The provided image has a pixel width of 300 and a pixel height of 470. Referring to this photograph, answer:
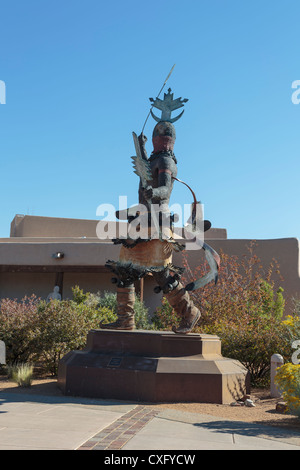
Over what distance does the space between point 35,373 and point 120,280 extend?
394 centimetres

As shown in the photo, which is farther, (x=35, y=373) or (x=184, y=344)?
(x=35, y=373)

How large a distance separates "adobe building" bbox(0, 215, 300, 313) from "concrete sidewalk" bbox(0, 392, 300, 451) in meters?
11.6

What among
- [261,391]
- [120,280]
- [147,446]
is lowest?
[261,391]

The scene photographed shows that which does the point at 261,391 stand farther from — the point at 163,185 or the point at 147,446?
the point at 147,446

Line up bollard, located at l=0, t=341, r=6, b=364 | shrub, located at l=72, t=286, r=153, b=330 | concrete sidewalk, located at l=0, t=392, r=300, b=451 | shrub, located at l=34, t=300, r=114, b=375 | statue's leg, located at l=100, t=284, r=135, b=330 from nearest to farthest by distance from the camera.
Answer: concrete sidewalk, located at l=0, t=392, r=300, b=451 → statue's leg, located at l=100, t=284, r=135, b=330 → shrub, located at l=34, t=300, r=114, b=375 → bollard, located at l=0, t=341, r=6, b=364 → shrub, located at l=72, t=286, r=153, b=330

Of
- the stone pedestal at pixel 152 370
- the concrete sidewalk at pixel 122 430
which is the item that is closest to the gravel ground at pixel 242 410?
the stone pedestal at pixel 152 370

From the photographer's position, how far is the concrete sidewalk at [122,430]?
413 centimetres

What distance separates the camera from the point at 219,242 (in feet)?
60.8

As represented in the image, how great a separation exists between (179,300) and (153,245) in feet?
3.39

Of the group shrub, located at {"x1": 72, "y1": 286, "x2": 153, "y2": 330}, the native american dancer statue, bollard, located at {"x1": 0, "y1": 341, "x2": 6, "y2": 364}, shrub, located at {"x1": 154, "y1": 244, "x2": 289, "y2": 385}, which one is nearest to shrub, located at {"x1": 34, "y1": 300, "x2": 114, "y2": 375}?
bollard, located at {"x1": 0, "y1": 341, "x2": 6, "y2": 364}

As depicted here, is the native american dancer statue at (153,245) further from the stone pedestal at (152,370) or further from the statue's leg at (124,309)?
the stone pedestal at (152,370)

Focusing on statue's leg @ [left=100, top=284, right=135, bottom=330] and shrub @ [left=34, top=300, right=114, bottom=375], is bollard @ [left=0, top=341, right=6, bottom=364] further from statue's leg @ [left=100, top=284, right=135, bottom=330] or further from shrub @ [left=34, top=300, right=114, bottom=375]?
statue's leg @ [left=100, top=284, right=135, bottom=330]

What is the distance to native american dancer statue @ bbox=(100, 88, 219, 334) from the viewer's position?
7.52m
